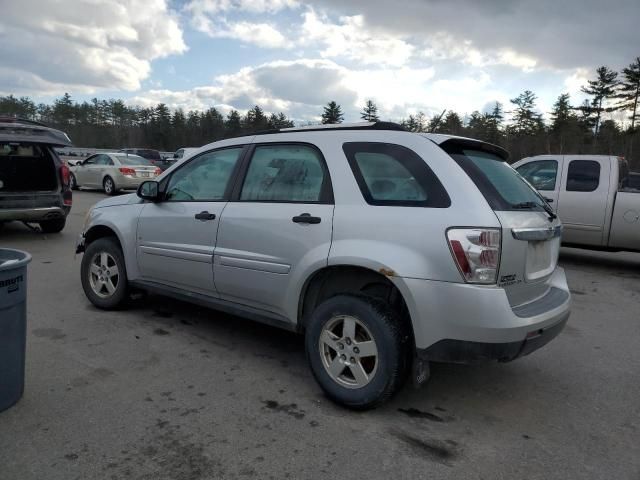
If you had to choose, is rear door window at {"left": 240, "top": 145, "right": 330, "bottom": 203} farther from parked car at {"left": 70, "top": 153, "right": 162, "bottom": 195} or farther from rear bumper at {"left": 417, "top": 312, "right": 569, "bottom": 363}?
parked car at {"left": 70, "top": 153, "right": 162, "bottom": 195}

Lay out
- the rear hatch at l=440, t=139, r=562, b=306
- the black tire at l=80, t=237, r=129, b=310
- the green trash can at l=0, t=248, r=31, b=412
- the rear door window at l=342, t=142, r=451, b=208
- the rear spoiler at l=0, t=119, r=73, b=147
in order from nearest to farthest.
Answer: the green trash can at l=0, t=248, r=31, b=412, the rear hatch at l=440, t=139, r=562, b=306, the rear door window at l=342, t=142, r=451, b=208, the black tire at l=80, t=237, r=129, b=310, the rear spoiler at l=0, t=119, r=73, b=147

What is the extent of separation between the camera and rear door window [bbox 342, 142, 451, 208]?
9.66 ft

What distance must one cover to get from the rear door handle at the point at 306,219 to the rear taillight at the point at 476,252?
903mm

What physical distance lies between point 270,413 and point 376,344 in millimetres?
798

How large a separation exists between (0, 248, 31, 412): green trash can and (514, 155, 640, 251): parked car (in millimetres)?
7119

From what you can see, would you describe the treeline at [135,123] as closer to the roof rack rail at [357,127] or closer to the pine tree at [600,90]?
the pine tree at [600,90]

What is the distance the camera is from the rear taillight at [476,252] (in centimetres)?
271

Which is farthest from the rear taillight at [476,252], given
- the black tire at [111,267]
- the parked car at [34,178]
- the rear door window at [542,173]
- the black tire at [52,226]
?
the black tire at [52,226]

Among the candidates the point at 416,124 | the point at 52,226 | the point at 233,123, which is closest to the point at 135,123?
the point at 233,123

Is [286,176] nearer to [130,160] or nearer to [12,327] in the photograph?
[12,327]

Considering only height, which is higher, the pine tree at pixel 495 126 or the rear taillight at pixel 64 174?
the pine tree at pixel 495 126

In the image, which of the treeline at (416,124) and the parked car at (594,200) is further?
the treeline at (416,124)

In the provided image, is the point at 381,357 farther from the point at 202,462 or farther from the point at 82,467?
the point at 82,467

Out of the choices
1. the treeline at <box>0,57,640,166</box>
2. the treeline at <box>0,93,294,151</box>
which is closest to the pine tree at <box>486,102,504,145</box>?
the treeline at <box>0,57,640,166</box>
